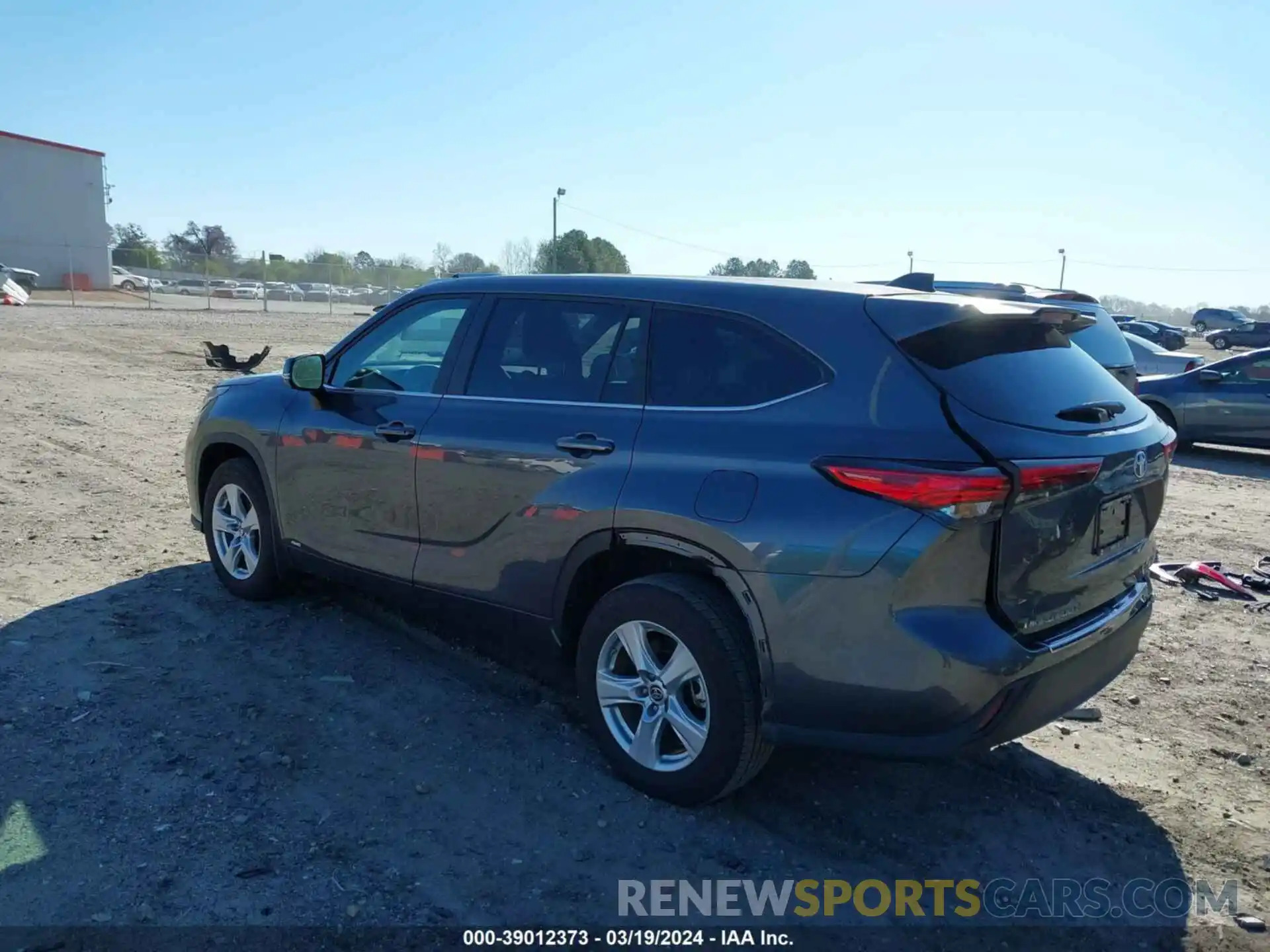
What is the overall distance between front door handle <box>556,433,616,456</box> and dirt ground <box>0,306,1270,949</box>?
1227 mm

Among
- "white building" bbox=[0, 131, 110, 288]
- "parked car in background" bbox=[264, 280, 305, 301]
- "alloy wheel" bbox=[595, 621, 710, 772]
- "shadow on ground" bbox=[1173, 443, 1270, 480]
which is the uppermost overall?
"white building" bbox=[0, 131, 110, 288]

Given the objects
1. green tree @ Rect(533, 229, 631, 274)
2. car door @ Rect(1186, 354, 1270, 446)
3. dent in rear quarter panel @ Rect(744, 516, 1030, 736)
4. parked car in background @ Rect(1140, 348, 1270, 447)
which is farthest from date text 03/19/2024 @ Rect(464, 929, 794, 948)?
green tree @ Rect(533, 229, 631, 274)

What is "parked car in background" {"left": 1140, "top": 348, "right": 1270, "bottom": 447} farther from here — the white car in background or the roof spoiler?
the white car in background

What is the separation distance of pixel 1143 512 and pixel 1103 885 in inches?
51.2

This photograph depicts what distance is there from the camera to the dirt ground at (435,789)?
10.1ft

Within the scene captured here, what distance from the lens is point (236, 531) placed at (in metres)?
5.53

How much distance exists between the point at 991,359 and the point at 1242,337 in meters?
53.3

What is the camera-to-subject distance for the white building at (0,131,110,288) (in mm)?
51500

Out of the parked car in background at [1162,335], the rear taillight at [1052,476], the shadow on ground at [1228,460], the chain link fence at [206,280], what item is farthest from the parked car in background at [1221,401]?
the chain link fence at [206,280]

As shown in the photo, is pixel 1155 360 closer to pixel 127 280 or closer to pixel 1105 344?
pixel 1105 344

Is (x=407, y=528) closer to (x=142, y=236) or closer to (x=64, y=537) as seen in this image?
(x=64, y=537)

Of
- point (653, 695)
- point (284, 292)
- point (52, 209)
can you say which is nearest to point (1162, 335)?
point (284, 292)

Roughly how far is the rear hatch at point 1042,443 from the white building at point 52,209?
5415 centimetres

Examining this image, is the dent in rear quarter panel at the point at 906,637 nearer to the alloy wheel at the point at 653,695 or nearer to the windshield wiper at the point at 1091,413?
the alloy wheel at the point at 653,695
